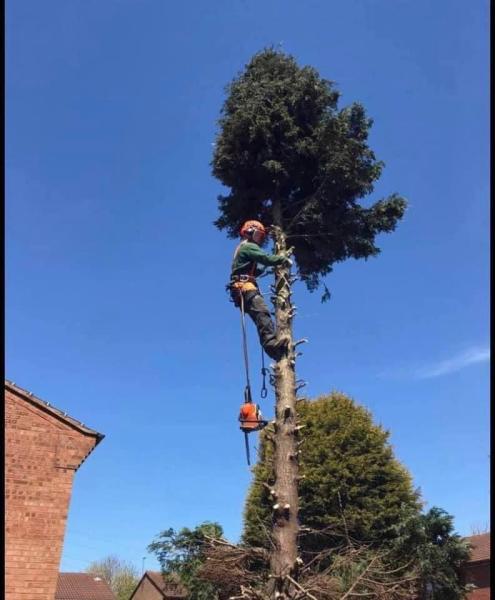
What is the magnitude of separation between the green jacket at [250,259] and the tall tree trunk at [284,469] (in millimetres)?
782

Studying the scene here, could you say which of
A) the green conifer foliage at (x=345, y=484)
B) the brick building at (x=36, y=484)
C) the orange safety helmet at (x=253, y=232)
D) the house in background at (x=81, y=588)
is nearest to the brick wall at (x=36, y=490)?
the brick building at (x=36, y=484)

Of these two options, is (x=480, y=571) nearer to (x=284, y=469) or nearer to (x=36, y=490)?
(x=36, y=490)

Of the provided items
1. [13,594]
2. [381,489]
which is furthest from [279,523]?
[381,489]

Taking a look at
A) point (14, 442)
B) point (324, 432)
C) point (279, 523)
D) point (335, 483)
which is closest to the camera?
point (279, 523)

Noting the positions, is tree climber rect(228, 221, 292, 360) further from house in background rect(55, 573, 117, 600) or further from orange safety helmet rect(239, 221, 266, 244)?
house in background rect(55, 573, 117, 600)

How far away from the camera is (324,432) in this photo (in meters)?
20.7

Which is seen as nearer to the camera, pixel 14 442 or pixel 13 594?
pixel 13 594

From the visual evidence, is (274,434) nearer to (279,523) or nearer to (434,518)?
(279,523)

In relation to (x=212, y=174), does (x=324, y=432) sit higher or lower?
lower

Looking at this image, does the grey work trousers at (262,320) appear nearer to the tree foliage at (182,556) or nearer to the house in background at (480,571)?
the tree foliage at (182,556)

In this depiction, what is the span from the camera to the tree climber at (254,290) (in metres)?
7.25

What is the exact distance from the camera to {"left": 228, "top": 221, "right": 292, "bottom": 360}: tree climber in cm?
725

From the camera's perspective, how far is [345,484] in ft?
62.3

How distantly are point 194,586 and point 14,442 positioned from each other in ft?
36.3
